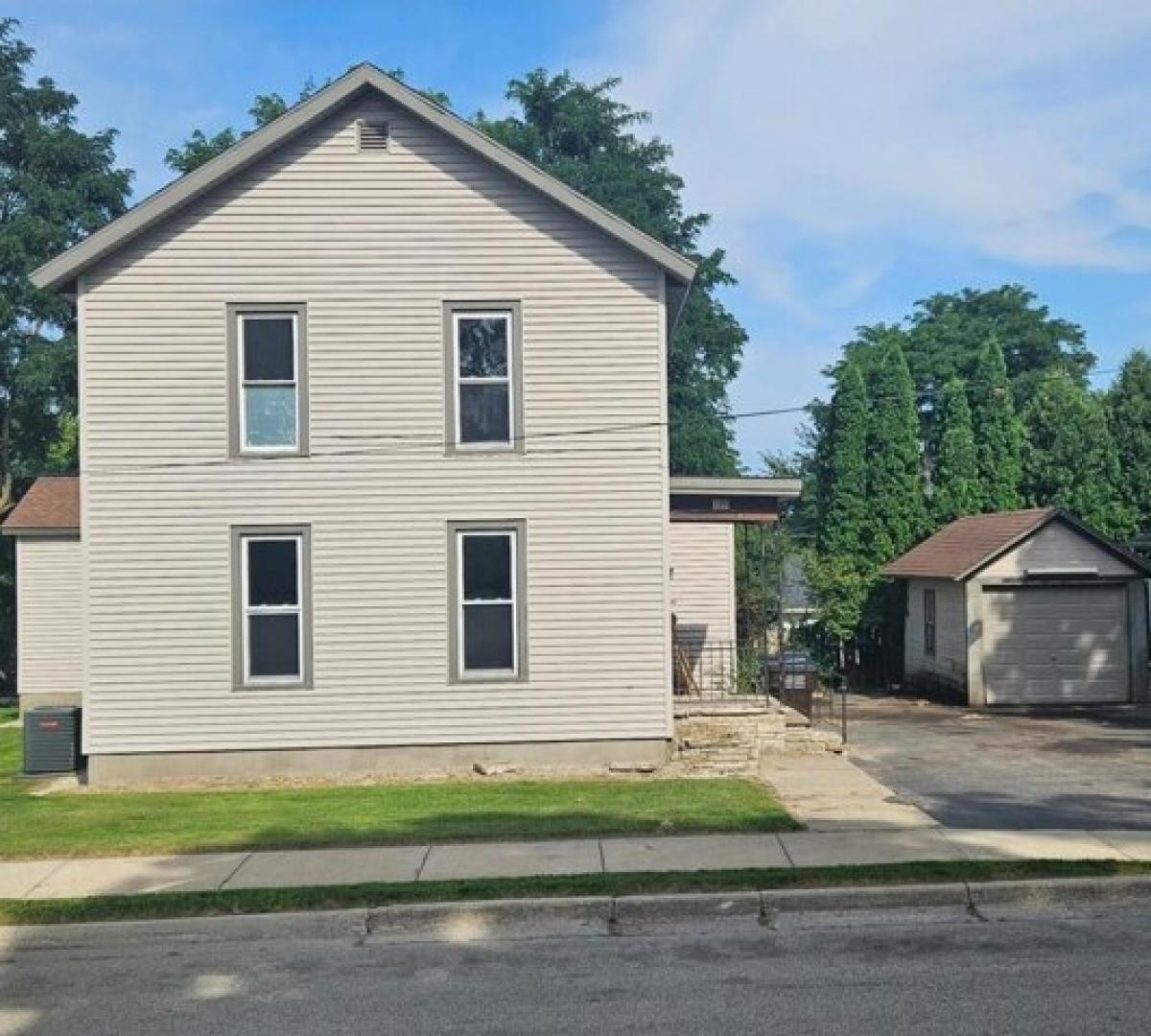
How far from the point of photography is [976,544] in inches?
1080

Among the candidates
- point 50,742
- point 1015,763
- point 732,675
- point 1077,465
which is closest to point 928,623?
point 1077,465

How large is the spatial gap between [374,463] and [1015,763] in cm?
912

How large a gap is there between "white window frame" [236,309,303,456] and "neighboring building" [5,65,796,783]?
0.03m

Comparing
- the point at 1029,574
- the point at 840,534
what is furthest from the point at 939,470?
the point at 1029,574

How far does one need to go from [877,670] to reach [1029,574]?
320 inches

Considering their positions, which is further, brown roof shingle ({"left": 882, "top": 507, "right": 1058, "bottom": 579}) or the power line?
brown roof shingle ({"left": 882, "top": 507, "right": 1058, "bottom": 579})

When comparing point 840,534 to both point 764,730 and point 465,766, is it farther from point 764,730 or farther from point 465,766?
point 465,766

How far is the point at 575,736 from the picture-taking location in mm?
16266

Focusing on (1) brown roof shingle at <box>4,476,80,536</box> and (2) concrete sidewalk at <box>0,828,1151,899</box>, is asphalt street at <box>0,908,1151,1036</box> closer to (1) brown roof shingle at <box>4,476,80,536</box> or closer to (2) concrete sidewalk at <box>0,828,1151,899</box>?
(2) concrete sidewalk at <box>0,828,1151,899</box>

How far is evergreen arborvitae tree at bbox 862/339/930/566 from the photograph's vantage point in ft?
111

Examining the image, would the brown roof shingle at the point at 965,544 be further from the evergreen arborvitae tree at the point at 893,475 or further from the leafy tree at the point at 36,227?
the leafy tree at the point at 36,227

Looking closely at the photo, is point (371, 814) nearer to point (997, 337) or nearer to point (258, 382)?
→ point (258, 382)

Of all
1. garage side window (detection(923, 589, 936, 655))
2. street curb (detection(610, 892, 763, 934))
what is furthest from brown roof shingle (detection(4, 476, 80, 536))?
street curb (detection(610, 892, 763, 934))

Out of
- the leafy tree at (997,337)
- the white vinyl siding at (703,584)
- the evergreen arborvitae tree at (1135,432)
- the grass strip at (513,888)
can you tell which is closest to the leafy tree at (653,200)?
the leafy tree at (997,337)
